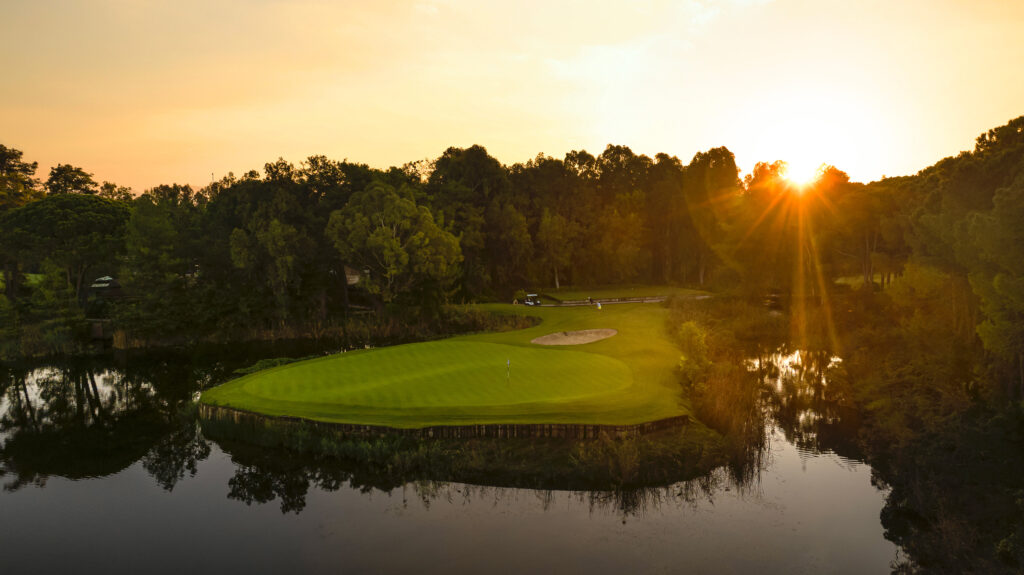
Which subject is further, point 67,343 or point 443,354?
point 67,343

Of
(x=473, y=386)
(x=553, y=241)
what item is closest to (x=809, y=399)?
(x=473, y=386)

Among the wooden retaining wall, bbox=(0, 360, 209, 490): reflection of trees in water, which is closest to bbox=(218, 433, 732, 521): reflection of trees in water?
the wooden retaining wall

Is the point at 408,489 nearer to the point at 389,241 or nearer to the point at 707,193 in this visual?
the point at 389,241

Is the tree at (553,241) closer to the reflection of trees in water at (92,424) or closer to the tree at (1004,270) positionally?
the reflection of trees in water at (92,424)

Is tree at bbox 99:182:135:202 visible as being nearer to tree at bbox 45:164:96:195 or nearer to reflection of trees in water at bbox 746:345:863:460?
tree at bbox 45:164:96:195

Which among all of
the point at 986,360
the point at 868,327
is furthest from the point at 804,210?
the point at 986,360

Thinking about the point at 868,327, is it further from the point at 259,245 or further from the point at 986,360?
the point at 259,245

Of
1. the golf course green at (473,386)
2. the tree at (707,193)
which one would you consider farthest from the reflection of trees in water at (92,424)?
the tree at (707,193)
